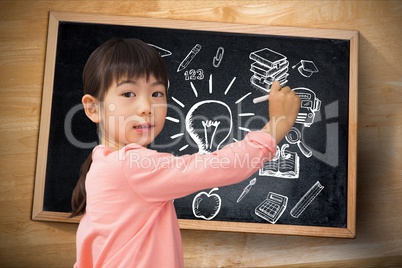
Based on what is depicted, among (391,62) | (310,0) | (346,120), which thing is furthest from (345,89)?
(310,0)

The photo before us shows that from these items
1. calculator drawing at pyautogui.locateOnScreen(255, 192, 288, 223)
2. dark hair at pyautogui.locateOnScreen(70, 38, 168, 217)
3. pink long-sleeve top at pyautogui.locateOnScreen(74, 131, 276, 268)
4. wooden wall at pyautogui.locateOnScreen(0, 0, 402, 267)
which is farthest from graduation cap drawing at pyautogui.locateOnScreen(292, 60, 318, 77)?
pink long-sleeve top at pyautogui.locateOnScreen(74, 131, 276, 268)

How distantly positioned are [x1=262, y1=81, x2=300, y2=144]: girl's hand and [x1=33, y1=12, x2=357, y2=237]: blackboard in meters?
0.93

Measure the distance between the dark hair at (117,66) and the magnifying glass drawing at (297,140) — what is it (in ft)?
2.89

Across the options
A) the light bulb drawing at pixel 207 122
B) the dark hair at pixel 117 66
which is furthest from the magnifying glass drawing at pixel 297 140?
the dark hair at pixel 117 66

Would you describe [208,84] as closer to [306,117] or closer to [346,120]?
[306,117]

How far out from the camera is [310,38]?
1.81 m

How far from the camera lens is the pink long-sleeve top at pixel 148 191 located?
2.66 feet

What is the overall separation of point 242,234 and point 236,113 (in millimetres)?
436

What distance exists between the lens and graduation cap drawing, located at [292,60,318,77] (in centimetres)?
181

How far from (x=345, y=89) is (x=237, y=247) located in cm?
69

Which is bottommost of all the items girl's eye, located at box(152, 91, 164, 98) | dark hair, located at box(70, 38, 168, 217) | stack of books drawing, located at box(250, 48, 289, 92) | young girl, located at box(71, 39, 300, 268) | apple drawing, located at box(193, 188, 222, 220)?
apple drawing, located at box(193, 188, 222, 220)

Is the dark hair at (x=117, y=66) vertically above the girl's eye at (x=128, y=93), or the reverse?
the dark hair at (x=117, y=66)

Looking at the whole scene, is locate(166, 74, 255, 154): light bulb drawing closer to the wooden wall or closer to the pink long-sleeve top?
the wooden wall

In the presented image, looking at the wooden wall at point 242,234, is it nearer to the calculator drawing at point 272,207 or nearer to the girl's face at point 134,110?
the calculator drawing at point 272,207
